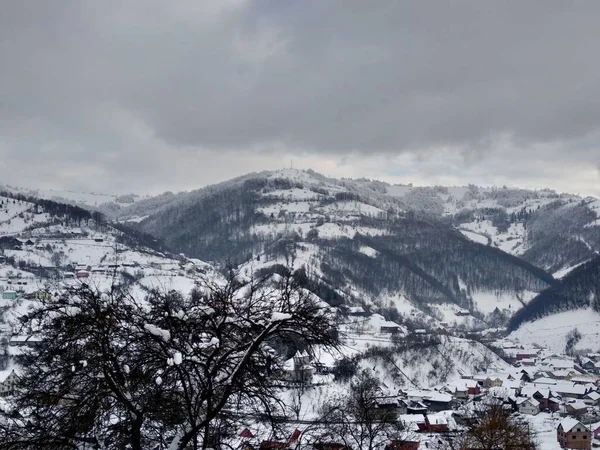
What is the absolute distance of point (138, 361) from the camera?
749 cm

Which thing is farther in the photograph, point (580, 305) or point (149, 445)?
point (580, 305)

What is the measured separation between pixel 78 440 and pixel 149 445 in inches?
60.4

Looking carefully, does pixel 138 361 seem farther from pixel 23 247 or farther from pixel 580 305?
pixel 23 247

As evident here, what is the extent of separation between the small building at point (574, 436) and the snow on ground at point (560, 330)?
63439mm

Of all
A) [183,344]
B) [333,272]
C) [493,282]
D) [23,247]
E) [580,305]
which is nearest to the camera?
[183,344]

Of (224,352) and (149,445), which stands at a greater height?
(224,352)

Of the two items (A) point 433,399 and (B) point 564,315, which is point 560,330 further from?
(A) point 433,399

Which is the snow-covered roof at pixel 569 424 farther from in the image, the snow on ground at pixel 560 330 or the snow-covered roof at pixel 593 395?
the snow on ground at pixel 560 330

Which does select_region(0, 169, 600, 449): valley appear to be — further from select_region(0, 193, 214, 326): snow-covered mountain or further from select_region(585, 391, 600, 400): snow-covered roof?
select_region(0, 193, 214, 326): snow-covered mountain

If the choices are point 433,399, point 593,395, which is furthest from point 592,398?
point 433,399

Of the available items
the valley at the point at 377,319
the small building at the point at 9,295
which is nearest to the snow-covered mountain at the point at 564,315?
the valley at the point at 377,319

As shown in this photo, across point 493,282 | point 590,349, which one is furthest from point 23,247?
point 493,282

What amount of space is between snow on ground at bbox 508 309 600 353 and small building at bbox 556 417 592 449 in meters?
63.4

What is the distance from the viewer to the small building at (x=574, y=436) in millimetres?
45500
